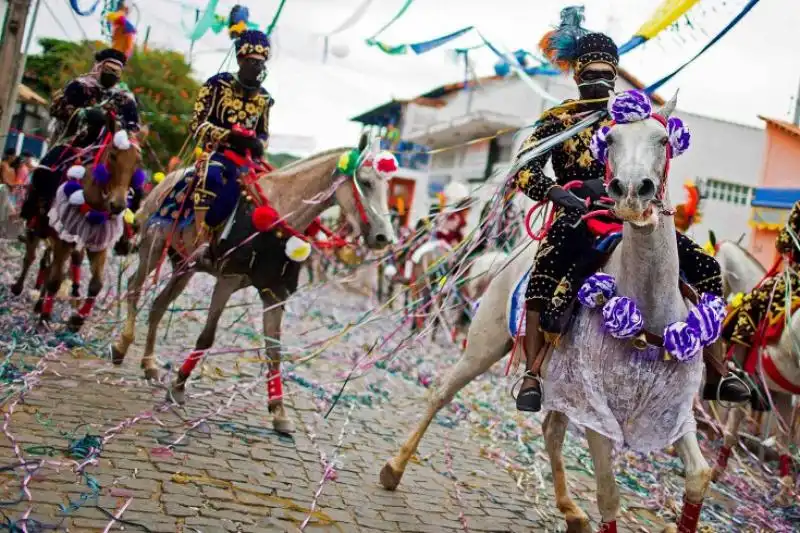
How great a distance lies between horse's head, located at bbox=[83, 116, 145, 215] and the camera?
777cm

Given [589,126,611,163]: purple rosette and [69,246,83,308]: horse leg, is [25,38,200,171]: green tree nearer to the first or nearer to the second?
[69,246,83,308]: horse leg

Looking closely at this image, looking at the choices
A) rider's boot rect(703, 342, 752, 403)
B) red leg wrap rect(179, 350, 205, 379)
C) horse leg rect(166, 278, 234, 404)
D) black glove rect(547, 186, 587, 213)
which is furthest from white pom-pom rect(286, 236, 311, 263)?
rider's boot rect(703, 342, 752, 403)

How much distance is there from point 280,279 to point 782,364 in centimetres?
420

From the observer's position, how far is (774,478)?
7.36 meters

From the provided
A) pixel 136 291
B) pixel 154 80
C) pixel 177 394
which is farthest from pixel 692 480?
pixel 154 80

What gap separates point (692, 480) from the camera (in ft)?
12.4

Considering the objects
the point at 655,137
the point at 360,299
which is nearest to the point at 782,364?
the point at 655,137

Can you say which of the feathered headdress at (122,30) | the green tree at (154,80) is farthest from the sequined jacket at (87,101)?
the green tree at (154,80)

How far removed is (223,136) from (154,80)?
1137 inches

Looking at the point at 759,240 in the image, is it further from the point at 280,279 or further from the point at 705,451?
the point at 280,279

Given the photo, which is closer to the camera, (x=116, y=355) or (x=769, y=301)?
(x=769, y=301)

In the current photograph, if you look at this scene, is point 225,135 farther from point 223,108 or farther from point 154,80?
point 154,80

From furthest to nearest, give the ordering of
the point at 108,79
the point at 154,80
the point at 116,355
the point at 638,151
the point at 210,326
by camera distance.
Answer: the point at 154,80 < the point at 108,79 < the point at 116,355 < the point at 210,326 < the point at 638,151

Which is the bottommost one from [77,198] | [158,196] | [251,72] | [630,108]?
[77,198]
